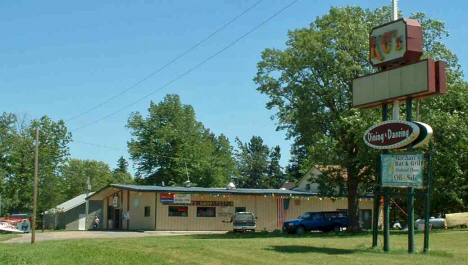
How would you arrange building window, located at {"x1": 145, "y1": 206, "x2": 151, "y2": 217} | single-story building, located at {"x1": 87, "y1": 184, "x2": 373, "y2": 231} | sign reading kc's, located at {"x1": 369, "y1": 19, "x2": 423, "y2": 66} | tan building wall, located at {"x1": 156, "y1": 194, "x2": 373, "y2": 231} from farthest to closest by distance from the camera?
building window, located at {"x1": 145, "y1": 206, "x2": 151, "y2": 217} < tan building wall, located at {"x1": 156, "y1": 194, "x2": 373, "y2": 231} < single-story building, located at {"x1": 87, "y1": 184, "x2": 373, "y2": 231} < sign reading kc's, located at {"x1": 369, "y1": 19, "x2": 423, "y2": 66}

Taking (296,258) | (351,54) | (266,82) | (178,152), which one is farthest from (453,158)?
(178,152)

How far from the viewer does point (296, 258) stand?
19375 millimetres

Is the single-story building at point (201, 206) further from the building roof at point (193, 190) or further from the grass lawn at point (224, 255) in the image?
the grass lawn at point (224, 255)

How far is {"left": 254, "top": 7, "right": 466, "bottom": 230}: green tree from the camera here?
121ft

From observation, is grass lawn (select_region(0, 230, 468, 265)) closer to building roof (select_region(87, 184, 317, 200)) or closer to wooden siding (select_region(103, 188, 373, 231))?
building roof (select_region(87, 184, 317, 200))

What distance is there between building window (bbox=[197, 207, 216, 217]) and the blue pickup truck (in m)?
9.22

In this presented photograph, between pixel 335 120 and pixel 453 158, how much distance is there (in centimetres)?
734

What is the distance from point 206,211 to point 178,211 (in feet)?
8.08

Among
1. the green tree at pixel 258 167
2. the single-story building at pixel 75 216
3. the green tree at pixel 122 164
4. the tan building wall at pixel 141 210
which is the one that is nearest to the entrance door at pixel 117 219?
the tan building wall at pixel 141 210

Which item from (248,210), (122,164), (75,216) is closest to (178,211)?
(248,210)

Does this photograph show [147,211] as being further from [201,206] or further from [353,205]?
[353,205]

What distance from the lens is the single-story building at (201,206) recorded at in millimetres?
47469

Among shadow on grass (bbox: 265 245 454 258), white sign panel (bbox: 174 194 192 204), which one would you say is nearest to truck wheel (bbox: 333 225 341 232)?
white sign panel (bbox: 174 194 192 204)

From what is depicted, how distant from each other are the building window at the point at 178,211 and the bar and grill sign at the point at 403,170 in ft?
94.5
